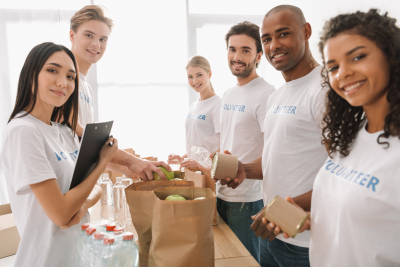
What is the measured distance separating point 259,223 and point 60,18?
3.65 meters

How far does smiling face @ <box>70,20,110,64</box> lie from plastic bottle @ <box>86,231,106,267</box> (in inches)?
57.7

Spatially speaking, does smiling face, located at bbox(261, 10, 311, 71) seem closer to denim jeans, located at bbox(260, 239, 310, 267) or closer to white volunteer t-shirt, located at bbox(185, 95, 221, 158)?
denim jeans, located at bbox(260, 239, 310, 267)

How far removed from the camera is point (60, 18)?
3.65m

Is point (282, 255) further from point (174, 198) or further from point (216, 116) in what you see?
point (216, 116)

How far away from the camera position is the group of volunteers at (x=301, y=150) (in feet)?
2.65

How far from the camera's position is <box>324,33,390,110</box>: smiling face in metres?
0.82

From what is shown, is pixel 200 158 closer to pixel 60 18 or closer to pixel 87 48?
pixel 87 48

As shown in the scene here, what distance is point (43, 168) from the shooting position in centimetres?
93

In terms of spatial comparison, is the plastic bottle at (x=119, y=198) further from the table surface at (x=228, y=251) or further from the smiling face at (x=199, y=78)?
the smiling face at (x=199, y=78)

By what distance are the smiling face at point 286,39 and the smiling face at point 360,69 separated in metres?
0.52

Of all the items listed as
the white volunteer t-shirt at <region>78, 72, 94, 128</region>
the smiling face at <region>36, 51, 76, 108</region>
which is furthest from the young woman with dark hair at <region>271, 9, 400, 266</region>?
the white volunteer t-shirt at <region>78, 72, 94, 128</region>

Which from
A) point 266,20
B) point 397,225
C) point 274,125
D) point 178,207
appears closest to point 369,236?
point 397,225

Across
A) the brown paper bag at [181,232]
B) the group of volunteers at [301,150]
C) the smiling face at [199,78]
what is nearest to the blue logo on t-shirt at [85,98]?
the group of volunteers at [301,150]

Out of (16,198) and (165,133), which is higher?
(16,198)
